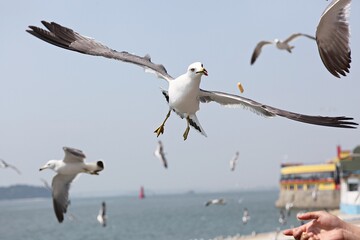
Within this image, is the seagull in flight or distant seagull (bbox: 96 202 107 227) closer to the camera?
the seagull in flight

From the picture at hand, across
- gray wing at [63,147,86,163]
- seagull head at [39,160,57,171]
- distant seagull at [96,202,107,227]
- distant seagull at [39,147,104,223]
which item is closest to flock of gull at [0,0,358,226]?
distant seagull at [39,147,104,223]

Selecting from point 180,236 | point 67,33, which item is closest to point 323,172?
point 180,236

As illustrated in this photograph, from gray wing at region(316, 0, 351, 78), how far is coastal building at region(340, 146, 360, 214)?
1142 inches

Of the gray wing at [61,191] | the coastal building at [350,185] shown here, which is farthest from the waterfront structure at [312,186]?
the gray wing at [61,191]

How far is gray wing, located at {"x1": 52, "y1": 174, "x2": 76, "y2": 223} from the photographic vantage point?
10.3m

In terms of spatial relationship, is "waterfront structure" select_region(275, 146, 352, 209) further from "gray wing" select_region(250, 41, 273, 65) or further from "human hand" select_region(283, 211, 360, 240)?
"human hand" select_region(283, 211, 360, 240)

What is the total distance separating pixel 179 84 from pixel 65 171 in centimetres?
536

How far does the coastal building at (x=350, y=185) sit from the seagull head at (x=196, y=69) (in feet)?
96.3

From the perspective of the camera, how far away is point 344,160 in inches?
1609

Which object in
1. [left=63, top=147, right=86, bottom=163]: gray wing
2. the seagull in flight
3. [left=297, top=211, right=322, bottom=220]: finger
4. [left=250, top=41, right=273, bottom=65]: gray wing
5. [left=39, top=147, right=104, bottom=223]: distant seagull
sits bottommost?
[left=297, top=211, right=322, bottom=220]: finger

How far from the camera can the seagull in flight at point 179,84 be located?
4.75 meters

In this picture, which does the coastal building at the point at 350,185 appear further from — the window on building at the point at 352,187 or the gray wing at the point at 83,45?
the gray wing at the point at 83,45

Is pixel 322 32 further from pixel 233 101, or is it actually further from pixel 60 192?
pixel 60 192

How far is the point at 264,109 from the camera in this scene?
15.9 feet
